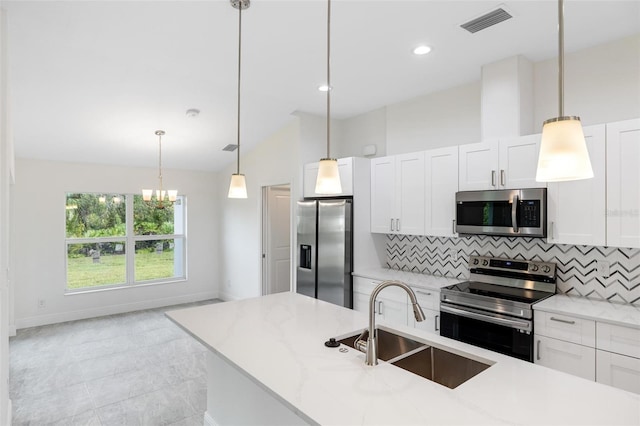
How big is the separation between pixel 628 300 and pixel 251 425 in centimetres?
289

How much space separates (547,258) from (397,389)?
2441mm

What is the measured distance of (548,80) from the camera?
3229 mm

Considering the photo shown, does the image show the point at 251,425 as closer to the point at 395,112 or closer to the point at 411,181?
the point at 411,181

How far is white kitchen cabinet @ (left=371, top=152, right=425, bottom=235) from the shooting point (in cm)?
376

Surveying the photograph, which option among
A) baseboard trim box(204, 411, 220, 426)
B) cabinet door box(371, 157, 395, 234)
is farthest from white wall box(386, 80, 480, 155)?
baseboard trim box(204, 411, 220, 426)

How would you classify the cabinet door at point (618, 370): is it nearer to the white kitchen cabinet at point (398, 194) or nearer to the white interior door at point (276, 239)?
the white kitchen cabinet at point (398, 194)

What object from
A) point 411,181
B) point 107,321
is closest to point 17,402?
point 107,321

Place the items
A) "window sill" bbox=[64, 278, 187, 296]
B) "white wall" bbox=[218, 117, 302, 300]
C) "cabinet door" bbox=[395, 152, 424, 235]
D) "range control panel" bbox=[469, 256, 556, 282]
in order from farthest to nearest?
"window sill" bbox=[64, 278, 187, 296] → "white wall" bbox=[218, 117, 302, 300] → "cabinet door" bbox=[395, 152, 424, 235] → "range control panel" bbox=[469, 256, 556, 282]

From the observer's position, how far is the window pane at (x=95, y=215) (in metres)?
5.51

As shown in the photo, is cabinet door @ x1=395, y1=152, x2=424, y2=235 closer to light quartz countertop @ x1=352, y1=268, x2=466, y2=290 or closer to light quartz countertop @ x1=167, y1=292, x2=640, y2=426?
light quartz countertop @ x1=352, y1=268, x2=466, y2=290

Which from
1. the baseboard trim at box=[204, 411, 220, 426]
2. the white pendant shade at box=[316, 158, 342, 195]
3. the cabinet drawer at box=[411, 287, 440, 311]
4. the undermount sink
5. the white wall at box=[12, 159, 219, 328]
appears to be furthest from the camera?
the white wall at box=[12, 159, 219, 328]

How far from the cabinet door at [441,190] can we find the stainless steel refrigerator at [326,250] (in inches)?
33.8

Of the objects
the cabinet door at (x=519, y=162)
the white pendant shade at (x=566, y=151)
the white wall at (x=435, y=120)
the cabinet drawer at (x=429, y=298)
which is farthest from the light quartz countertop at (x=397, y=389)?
the white wall at (x=435, y=120)

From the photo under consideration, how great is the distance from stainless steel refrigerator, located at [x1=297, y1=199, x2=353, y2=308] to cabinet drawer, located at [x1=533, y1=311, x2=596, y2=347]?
1895 millimetres
